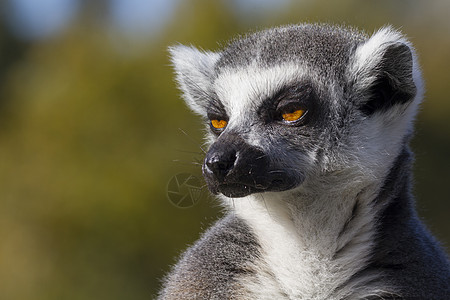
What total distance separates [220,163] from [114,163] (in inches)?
345

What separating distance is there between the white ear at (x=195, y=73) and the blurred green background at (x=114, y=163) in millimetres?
6036

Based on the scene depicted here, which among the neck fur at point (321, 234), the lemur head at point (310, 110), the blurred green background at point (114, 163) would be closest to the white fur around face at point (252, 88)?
the lemur head at point (310, 110)

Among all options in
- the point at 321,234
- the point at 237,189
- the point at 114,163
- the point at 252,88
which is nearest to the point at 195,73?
the point at 252,88

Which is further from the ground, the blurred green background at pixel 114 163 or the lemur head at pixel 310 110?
the lemur head at pixel 310 110

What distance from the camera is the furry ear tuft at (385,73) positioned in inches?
141

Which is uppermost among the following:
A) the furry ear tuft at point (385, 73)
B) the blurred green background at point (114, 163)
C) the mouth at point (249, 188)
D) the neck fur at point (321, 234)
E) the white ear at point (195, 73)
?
the white ear at point (195, 73)

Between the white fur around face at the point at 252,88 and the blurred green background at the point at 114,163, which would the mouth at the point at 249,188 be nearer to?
the white fur around face at the point at 252,88

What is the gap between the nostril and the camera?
3188mm

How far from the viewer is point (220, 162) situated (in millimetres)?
3186

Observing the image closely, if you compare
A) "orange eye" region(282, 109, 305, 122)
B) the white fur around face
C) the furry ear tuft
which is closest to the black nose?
the white fur around face

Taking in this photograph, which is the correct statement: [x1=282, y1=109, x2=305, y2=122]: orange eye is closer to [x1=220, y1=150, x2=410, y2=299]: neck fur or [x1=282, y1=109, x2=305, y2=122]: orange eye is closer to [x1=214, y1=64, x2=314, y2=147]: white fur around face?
[x1=214, y1=64, x2=314, y2=147]: white fur around face

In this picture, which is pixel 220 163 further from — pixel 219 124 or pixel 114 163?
pixel 114 163

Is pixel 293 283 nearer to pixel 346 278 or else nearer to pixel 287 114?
pixel 346 278

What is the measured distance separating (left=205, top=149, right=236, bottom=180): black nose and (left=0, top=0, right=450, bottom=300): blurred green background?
716 centimetres
